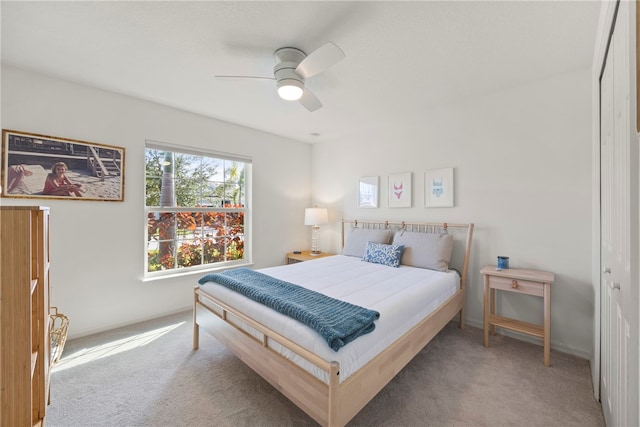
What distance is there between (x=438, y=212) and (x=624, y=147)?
2.14 meters

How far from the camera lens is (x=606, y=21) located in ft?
5.19

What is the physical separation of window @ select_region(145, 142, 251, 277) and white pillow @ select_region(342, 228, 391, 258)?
5.31 ft

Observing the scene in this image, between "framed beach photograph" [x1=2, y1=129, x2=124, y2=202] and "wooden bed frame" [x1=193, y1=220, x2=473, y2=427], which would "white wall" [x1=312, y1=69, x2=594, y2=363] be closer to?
"wooden bed frame" [x1=193, y1=220, x2=473, y2=427]

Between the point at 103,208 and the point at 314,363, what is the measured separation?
2798mm

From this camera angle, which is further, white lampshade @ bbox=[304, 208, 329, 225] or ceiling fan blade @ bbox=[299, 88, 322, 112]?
white lampshade @ bbox=[304, 208, 329, 225]

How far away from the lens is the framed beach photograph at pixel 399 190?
3.59 meters

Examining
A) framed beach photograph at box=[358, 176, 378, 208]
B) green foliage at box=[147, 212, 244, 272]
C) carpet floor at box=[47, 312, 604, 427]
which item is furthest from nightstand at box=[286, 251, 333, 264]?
carpet floor at box=[47, 312, 604, 427]

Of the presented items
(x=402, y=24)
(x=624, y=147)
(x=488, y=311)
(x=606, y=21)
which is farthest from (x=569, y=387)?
(x=402, y=24)

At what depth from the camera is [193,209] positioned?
3561 mm

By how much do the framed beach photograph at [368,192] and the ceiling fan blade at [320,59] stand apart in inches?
86.8

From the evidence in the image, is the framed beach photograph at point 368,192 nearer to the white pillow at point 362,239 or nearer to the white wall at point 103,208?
the white pillow at point 362,239

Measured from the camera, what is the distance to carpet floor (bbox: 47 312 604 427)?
5.57 ft

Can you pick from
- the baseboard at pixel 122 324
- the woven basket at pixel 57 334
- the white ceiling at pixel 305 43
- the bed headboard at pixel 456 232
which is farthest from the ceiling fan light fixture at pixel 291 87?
the baseboard at pixel 122 324

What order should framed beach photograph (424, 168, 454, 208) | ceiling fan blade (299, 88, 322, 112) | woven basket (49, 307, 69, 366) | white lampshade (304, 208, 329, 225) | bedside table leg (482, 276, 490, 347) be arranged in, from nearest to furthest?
1. woven basket (49, 307, 69, 366)
2. ceiling fan blade (299, 88, 322, 112)
3. bedside table leg (482, 276, 490, 347)
4. framed beach photograph (424, 168, 454, 208)
5. white lampshade (304, 208, 329, 225)
